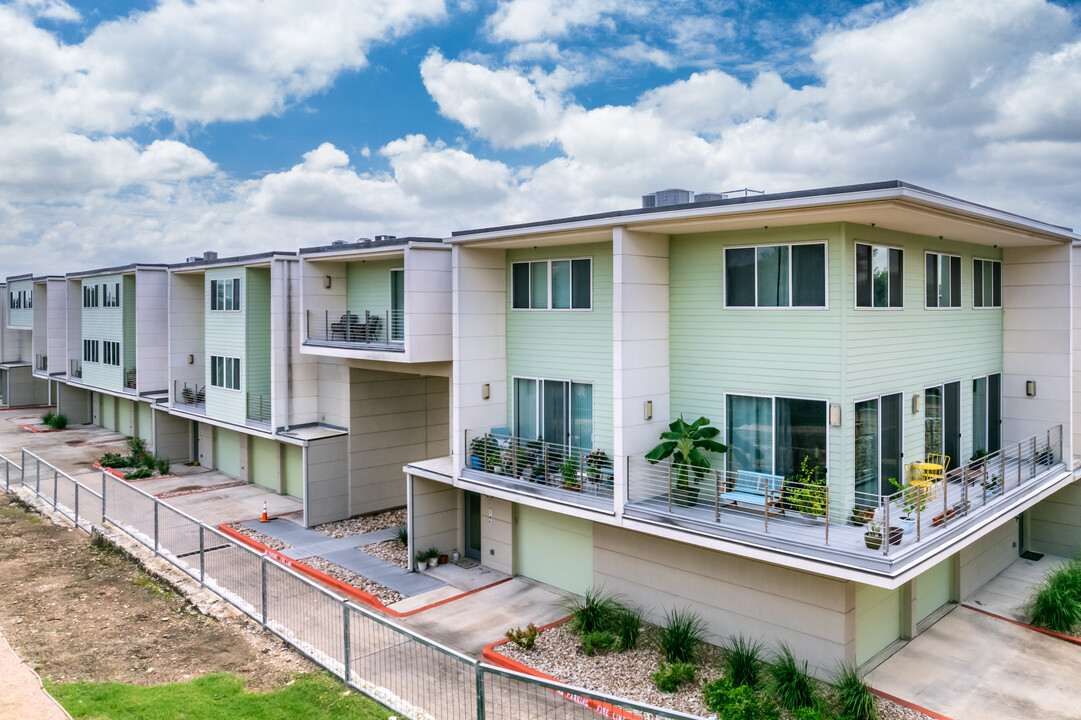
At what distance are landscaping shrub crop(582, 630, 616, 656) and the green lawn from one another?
4.36 metres

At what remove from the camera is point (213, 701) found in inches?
416

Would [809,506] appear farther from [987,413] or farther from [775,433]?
[987,413]

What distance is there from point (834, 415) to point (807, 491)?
141 centimetres

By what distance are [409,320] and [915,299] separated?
11583mm

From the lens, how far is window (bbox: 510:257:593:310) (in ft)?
53.8

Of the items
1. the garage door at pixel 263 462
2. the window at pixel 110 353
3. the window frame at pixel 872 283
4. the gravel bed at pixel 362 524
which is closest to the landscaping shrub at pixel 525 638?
the window frame at pixel 872 283

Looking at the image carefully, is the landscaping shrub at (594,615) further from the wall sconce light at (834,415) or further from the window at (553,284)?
the window at (553,284)

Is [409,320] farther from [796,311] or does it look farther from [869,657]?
[869,657]

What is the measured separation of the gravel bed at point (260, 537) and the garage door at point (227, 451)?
22.1 ft

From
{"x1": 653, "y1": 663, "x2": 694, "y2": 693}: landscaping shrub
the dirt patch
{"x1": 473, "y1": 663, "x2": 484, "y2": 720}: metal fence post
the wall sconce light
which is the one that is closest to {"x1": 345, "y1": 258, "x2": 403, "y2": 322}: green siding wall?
the dirt patch

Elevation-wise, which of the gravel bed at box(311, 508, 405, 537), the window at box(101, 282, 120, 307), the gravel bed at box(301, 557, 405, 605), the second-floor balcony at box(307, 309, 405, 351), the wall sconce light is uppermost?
the window at box(101, 282, 120, 307)

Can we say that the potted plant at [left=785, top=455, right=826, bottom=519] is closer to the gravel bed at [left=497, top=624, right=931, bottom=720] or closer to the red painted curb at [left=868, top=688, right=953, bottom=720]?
the gravel bed at [left=497, top=624, right=931, bottom=720]

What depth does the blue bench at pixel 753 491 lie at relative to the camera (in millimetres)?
13079

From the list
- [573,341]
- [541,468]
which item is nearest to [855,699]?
[541,468]
